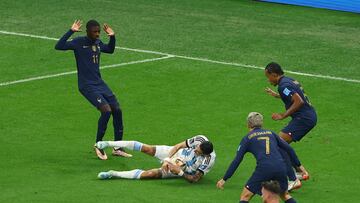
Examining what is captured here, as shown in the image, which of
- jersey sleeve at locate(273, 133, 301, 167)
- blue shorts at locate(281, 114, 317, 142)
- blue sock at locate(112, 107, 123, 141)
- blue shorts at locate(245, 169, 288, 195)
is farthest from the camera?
blue sock at locate(112, 107, 123, 141)

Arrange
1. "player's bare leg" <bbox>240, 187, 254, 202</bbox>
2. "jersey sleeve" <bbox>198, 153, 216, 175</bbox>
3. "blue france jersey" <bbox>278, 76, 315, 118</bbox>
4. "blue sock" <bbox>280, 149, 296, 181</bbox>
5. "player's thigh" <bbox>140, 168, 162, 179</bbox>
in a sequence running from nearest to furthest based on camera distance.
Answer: "player's bare leg" <bbox>240, 187, 254, 202</bbox>
"blue sock" <bbox>280, 149, 296, 181</bbox>
"blue france jersey" <bbox>278, 76, 315, 118</bbox>
"jersey sleeve" <bbox>198, 153, 216, 175</bbox>
"player's thigh" <bbox>140, 168, 162, 179</bbox>

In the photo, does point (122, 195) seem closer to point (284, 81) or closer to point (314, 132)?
point (284, 81)

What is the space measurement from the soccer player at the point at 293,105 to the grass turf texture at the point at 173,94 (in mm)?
1004

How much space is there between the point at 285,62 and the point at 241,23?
17.4 ft

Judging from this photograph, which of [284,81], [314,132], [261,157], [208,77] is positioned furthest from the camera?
[208,77]

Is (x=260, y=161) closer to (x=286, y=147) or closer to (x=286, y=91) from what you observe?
(x=286, y=147)

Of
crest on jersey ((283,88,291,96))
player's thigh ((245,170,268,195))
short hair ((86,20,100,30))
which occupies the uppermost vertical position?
short hair ((86,20,100,30))


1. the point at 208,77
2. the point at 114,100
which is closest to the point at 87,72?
the point at 114,100

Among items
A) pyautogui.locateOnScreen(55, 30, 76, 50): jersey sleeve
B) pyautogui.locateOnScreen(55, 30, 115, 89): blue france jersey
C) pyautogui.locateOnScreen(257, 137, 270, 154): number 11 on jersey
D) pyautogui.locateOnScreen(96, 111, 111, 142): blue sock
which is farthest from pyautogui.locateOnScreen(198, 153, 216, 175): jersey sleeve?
pyautogui.locateOnScreen(55, 30, 76, 50): jersey sleeve

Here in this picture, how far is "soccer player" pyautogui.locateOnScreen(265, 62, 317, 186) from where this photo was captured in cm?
2075

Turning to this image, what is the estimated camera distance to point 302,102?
20.9 m

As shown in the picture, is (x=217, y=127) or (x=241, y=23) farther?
(x=241, y=23)

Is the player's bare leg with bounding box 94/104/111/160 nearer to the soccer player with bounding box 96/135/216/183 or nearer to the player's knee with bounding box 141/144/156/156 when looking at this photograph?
the player's knee with bounding box 141/144/156/156

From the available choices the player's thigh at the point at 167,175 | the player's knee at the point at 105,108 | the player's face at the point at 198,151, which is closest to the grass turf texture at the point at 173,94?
the player's thigh at the point at 167,175
